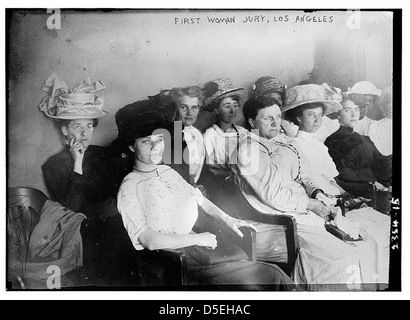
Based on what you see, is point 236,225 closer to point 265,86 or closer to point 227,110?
point 227,110

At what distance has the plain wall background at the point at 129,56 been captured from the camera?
3.07m

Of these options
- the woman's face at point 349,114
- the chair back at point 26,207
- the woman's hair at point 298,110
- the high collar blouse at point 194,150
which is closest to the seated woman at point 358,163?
the woman's face at point 349,114

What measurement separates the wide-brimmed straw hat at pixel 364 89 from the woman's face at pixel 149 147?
0.94 metres

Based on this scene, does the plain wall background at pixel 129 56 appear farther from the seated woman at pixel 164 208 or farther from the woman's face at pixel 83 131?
the seated woman at pixel 164 208

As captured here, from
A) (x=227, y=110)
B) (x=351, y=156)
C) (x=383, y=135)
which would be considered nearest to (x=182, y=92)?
(x=227, y=110)

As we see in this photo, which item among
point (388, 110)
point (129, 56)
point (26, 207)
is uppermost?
point (129, 56)

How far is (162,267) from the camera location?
10.00ft

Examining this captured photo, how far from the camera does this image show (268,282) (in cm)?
308

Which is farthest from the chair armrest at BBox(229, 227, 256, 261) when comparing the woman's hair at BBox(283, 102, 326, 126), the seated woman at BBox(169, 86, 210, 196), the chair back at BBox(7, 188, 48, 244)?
the chair back at BBox(7, 188, 48, 244)

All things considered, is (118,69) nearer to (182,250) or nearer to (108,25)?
(108,25)

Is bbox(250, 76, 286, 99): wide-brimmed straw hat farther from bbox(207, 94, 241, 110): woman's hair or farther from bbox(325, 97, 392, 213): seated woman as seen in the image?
bbox(325, 97, 392, 213): seated woman

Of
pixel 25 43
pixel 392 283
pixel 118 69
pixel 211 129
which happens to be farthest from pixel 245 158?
pixel 25 43

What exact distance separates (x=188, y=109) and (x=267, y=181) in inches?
20.4
